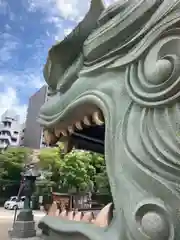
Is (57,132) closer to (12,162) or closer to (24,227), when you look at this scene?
(24,227)

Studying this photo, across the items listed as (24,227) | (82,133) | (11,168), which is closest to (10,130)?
(11,168)

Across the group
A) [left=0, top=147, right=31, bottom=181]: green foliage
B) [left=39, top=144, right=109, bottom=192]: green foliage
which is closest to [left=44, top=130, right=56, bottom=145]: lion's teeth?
[left=39, top=144, right=109, bottom=192]: green foliage

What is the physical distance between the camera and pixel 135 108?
99cm

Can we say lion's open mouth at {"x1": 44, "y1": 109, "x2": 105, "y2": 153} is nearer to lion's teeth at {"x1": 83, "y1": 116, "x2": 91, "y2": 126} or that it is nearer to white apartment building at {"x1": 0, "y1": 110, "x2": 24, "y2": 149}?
lion's teeth at {"x1": 83, "y1": 116, "x2": 91, "y2": 126}

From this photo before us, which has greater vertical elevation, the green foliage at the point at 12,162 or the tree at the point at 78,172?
the green foliage at the point at 12,162

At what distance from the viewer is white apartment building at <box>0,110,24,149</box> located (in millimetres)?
44125

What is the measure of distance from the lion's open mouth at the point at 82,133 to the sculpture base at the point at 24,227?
5.78m

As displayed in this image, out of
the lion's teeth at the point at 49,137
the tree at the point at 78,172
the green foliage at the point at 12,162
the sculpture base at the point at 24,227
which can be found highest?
the green foliage at the point at 12,162

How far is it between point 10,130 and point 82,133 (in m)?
44.8

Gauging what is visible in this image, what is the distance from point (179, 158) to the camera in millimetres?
846

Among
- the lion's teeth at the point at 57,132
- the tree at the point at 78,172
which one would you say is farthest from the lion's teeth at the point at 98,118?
the tree at the point at 78,172

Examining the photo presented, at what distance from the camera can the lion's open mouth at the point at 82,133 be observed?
118 centimetres

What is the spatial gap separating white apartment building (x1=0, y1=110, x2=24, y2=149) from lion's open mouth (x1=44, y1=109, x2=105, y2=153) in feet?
144

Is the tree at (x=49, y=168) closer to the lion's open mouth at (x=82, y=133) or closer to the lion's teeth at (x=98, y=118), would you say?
the lion's open mouth at (x=82, y=133)
